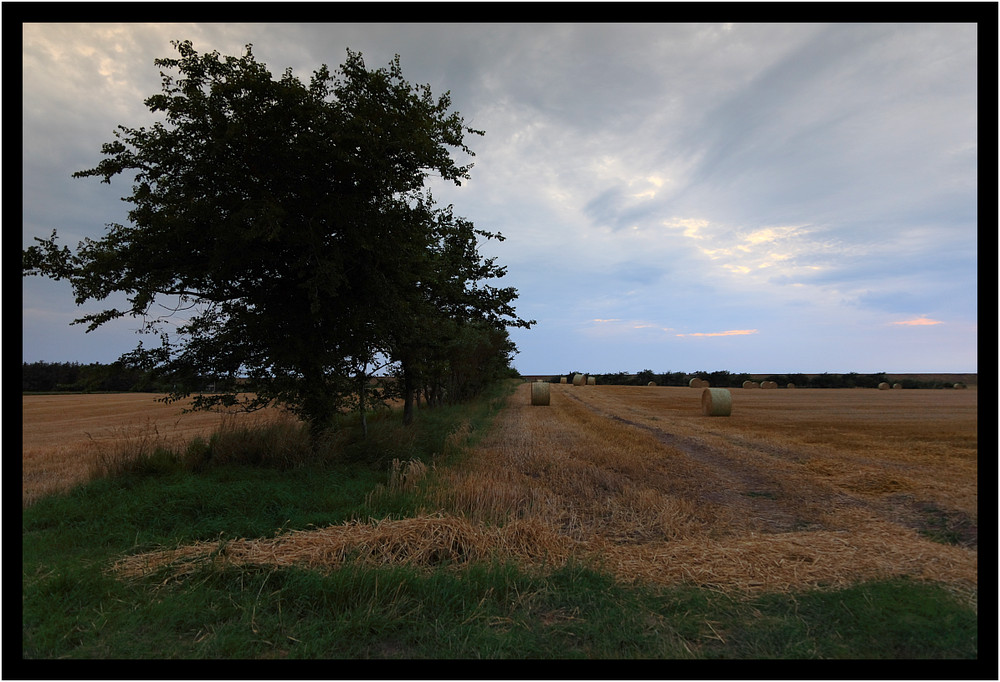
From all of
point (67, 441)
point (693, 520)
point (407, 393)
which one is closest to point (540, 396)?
point (407, 393)

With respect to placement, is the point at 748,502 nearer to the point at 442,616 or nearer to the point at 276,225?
the point at 442,616

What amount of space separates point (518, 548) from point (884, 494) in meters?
6.74

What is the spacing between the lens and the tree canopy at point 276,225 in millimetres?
8070

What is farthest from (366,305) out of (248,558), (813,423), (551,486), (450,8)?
(813,423)

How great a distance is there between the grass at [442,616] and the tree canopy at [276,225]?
184 inches

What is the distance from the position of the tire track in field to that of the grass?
275 cm

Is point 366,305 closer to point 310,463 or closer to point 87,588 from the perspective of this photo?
point 310,463

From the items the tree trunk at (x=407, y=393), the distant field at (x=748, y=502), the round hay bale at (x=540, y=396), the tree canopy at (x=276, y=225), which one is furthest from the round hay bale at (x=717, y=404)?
the tree canopy at (x=276, y=225)

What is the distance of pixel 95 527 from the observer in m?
6.09

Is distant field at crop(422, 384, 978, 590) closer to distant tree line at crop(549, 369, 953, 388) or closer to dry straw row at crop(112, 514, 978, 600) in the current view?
dry straw row at crop(112, 514, 978, 600)

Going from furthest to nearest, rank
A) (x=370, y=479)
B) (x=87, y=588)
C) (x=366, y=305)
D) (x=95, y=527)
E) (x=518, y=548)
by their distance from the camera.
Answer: (x=366, y=305) → (x=370, y=479) → (x=95, y=527) → (x=518, y=548) → (x=87, y=588)

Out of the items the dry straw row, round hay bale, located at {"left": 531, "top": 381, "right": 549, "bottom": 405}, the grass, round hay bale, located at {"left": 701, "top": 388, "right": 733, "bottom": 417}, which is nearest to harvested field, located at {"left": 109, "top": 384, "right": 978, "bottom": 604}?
the dry straw row

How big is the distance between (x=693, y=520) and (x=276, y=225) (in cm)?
753

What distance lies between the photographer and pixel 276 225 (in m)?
7.68
